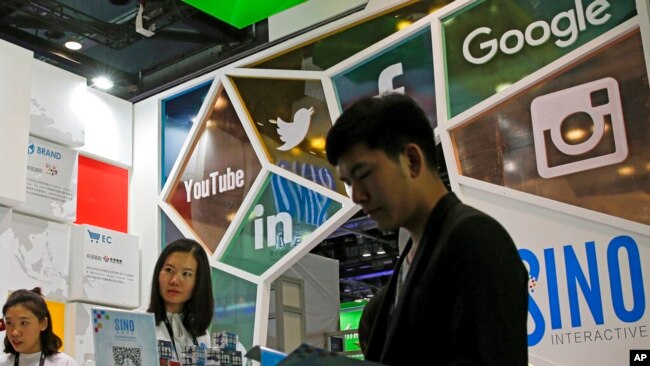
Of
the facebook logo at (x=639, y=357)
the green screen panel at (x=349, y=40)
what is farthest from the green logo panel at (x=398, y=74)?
the facebook logo at (x=639, y=357)

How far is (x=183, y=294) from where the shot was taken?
10.2 ft

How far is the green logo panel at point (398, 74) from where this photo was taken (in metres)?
5.75

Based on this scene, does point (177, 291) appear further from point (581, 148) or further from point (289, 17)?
point (289, 17)

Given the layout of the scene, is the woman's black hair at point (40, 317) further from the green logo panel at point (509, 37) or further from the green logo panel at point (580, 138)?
the green logo panel at point (509, 37)

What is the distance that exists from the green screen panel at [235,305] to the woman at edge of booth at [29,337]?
2.60 m

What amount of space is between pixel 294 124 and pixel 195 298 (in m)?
3.42

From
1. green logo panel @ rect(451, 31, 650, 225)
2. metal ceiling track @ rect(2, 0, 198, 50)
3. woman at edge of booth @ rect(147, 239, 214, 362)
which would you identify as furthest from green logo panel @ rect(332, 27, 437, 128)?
woman at edge of booth @ rect(147, 239, 214, 362)

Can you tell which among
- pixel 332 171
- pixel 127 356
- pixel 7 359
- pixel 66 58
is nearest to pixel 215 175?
pixel 332 171

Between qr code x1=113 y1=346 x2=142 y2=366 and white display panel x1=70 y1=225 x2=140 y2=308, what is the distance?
4.85 m

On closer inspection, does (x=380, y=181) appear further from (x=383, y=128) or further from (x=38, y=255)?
(x=38, y=255)

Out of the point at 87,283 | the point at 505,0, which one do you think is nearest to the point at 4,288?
the point at 87,283

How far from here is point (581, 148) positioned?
490cm

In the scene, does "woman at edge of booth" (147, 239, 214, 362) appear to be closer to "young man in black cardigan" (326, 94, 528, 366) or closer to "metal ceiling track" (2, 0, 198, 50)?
"young man in black cardigan" (326, 94, 528, 366)

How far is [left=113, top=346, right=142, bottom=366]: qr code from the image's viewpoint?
1.96 m
